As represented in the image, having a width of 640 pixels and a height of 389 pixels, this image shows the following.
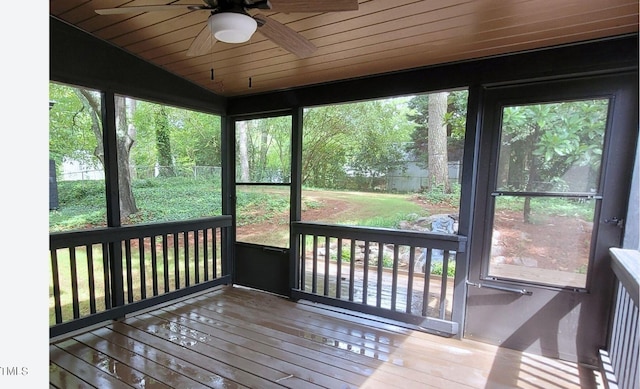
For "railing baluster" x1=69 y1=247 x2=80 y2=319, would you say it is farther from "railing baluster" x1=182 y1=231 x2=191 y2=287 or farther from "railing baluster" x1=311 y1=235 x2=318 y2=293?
"railing baluster" x1=311 y1=235 x2=318 y2=293

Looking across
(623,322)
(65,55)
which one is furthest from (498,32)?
(65,55)

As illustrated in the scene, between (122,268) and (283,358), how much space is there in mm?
1808

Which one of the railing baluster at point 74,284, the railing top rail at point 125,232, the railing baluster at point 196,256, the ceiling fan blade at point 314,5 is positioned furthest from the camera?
the railing baluster at point 196,256

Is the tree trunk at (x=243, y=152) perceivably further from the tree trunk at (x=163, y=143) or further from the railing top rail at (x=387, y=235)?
the railing top rail at (x=387, y=235)

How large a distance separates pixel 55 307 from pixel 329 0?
10.1 feet

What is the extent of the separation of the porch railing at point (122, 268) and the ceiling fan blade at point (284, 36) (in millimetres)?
2337

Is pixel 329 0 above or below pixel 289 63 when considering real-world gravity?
below

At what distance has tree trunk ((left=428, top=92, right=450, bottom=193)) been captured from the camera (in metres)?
2.88

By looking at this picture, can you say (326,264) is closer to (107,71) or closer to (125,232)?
(125,232)

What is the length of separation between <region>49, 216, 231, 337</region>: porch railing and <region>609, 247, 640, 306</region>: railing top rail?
12.0 feet

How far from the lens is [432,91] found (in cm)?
274

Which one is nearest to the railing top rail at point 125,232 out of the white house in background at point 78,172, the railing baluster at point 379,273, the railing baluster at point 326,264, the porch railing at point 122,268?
the porch railing at point 122,268

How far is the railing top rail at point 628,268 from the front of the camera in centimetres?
160
